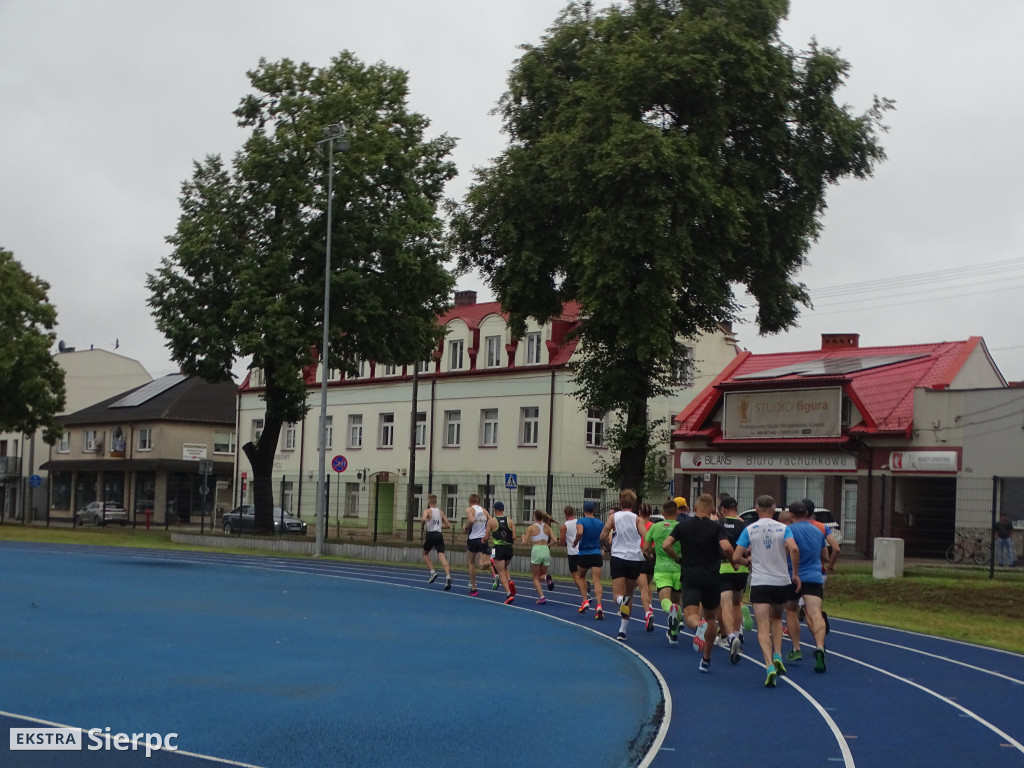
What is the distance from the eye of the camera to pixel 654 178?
32406mm

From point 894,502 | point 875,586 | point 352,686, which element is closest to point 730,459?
point 894,502

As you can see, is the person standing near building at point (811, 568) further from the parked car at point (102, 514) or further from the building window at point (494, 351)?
the parked car at point (102, 514)

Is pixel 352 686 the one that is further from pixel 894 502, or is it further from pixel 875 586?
pixel 894 502

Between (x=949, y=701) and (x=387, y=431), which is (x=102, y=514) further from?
(x=949, y=701)

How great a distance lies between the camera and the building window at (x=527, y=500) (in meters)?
53.1

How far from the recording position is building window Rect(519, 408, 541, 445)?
5478 cm

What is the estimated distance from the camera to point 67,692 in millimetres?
11547

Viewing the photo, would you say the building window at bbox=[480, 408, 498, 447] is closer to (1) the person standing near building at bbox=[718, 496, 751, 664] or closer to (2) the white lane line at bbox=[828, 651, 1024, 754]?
(2) the white lane line at bbox=[828, 651, 1024, 754]

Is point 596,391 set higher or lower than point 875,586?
higher

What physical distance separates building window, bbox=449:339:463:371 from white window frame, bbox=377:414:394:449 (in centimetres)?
431

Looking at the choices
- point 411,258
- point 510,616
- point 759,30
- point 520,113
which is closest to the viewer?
point 510,616

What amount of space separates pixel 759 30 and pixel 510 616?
19879 millimetres

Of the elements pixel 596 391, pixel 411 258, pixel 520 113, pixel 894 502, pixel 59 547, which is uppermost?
pixel 520 113

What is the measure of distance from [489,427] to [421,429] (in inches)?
180
